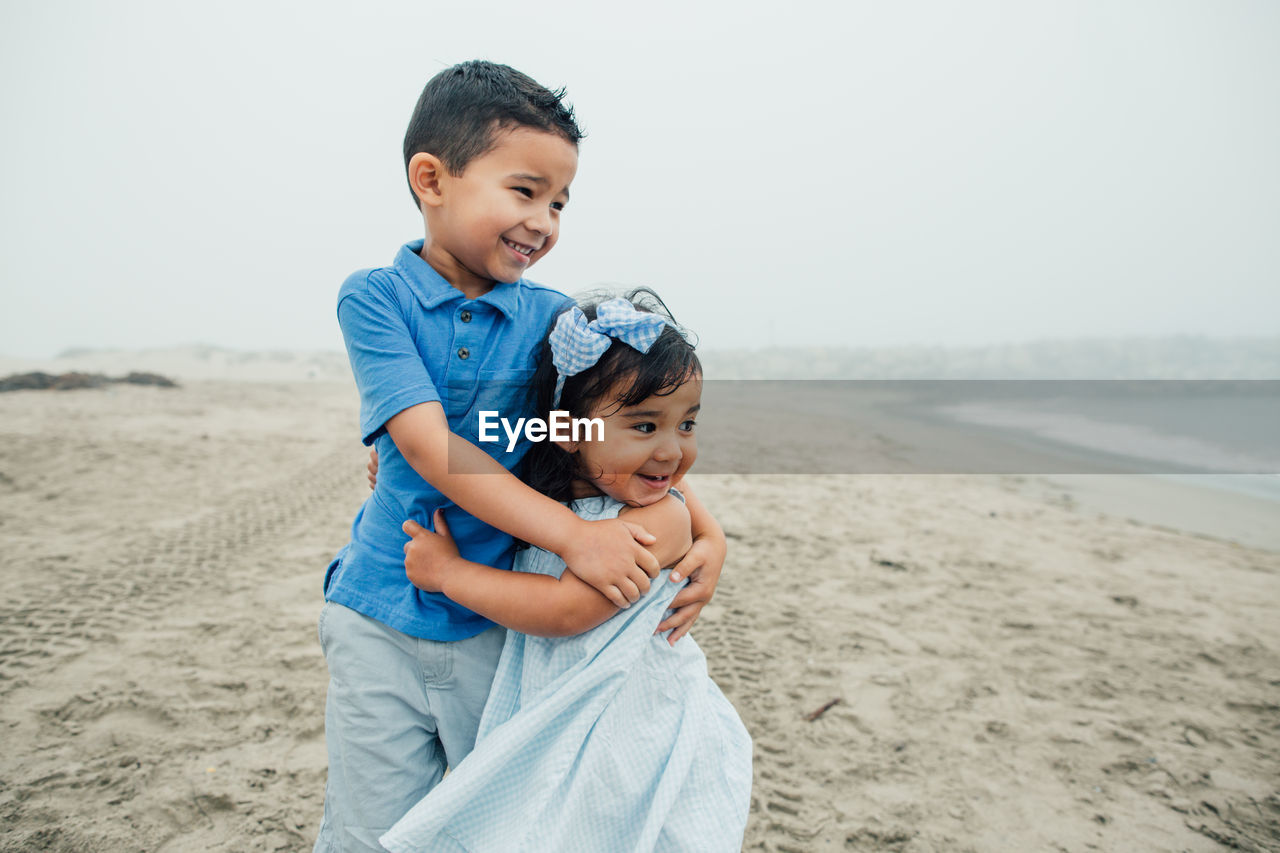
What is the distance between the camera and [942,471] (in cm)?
812

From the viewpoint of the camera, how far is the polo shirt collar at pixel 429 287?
4.69ft

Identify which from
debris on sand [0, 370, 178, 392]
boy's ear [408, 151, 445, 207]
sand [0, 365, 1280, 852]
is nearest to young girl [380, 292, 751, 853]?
boy's ear [408, 151, 445, 207]

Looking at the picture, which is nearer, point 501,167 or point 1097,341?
point 501,167

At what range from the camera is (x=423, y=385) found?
1328mm

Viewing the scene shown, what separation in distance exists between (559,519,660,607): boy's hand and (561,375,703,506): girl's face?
0.42 ft

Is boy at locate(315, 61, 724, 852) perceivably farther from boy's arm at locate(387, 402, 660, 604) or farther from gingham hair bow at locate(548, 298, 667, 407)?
gingham hair bow at locate(548, 298, 667, 407)

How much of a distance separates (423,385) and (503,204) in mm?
366

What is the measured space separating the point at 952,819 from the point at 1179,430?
1064cm

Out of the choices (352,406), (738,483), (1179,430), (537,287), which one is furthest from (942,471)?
(352,406)

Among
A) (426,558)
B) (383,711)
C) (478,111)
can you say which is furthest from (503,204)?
(383,711)

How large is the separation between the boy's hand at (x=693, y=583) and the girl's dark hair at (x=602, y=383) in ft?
0.94

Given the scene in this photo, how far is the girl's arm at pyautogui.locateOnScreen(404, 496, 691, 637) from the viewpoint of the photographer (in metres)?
1.33

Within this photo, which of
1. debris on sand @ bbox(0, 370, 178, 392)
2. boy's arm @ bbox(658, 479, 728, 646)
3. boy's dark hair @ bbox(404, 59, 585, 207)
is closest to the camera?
boy's dark hair @ bbox(404, 59, 585, 207)

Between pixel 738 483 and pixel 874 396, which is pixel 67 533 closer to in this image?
pixel 738 483
